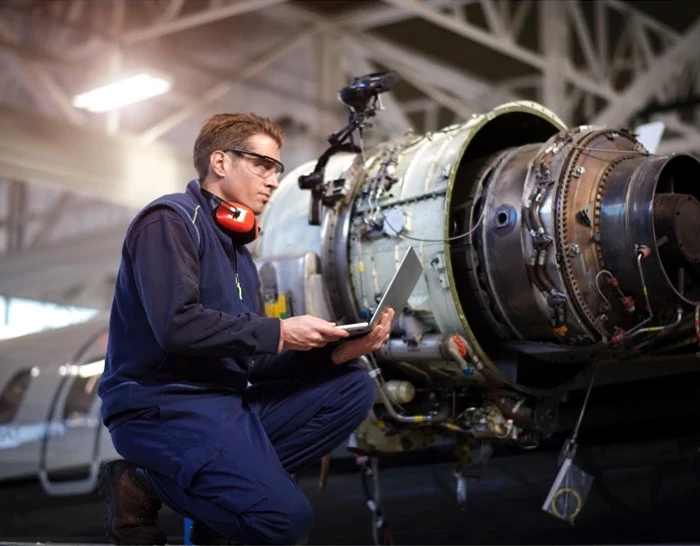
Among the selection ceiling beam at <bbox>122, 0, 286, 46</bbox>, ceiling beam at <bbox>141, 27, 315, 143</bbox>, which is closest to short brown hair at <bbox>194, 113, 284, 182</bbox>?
ceiling beam at <bbox>122, 0, 286, 46</bbox>

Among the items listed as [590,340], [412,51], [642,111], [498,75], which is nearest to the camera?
[590,340]

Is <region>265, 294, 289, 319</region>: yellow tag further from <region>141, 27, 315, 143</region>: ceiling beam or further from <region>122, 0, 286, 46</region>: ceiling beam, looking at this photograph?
<region>141, 27, 315, 143</region>: ceiling beam

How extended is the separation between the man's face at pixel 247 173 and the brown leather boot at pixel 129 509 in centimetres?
104

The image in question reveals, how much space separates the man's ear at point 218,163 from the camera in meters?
3.33

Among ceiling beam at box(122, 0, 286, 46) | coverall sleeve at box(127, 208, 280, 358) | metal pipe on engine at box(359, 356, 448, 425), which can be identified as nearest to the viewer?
coverall sleeve at box(127, 208, 280, 358)

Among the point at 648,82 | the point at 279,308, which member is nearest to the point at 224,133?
the point at 279,308

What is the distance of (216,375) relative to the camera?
3195 millimetres

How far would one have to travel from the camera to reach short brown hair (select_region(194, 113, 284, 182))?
11.0 ft

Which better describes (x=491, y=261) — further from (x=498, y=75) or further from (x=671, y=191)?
(x=498, y=75)

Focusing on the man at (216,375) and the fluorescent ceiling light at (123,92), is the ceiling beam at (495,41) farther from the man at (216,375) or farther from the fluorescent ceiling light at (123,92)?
the man at (216,375)

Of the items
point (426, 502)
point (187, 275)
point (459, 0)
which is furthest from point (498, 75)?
point (187, 275)

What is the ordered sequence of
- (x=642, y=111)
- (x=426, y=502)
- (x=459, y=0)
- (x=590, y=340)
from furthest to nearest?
(x=642, y=111)
(x=459, y=0)
(x=426, y=502)
(x=590, y=340)

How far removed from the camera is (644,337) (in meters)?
3.76

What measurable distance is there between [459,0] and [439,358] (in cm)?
724
